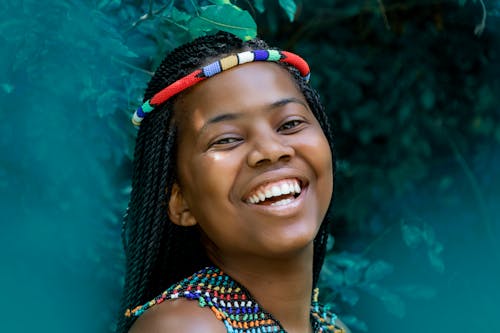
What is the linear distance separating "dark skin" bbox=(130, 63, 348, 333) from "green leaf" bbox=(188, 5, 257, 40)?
129 millimetres

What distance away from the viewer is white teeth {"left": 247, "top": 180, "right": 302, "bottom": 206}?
2238mm

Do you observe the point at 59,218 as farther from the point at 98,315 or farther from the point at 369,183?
the point at 369,183

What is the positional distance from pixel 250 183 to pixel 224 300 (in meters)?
0.32

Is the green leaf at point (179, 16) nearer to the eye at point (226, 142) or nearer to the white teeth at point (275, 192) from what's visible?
the eye at point (226, 142)

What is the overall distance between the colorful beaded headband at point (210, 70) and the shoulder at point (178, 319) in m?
0.55

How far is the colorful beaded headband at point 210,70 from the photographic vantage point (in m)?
2.33

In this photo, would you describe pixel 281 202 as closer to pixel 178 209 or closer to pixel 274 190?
pixel 274 190

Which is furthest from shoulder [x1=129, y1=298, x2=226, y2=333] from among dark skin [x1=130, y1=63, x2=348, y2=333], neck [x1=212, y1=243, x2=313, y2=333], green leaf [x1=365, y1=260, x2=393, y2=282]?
green leaf [x1=365, y1=260, x2=393, y2=282]

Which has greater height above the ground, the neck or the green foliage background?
the green foliage background

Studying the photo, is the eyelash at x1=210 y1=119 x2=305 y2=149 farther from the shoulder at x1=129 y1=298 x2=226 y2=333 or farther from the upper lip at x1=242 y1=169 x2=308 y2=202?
the shoulder at x1=129 y1=298 x2=226 y2=333

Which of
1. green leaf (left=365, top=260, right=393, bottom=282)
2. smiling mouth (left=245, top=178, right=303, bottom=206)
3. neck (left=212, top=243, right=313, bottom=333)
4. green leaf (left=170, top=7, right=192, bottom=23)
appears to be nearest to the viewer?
smiling mouth (left=245, top=178, right=303, bottom=206)

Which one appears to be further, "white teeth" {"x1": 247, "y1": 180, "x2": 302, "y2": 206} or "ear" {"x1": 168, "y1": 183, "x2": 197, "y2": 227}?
"ear" {"x1": 168, "y1": 183, "x2": 197, "y2": 227}

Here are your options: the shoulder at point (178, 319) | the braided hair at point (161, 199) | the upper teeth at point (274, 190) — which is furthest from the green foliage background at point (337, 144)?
the shoulder at point (178, 319)

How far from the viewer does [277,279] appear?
239cm
